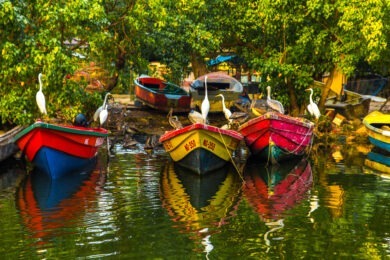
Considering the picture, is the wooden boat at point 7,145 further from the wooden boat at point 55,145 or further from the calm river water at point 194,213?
the wooden boat at point 55,145

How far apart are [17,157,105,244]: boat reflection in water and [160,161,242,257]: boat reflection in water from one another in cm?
189

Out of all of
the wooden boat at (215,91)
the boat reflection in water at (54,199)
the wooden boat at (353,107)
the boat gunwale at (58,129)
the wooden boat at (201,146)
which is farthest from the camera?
the wooden boat at (215,91)

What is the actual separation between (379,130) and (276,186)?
24.4ft

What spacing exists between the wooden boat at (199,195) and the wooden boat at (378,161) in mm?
4780

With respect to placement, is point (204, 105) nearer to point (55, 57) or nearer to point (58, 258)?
point (55, 57)

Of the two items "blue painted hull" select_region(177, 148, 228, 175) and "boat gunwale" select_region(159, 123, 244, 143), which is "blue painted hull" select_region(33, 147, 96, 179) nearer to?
"boat gunwale" select_region(159, 123, 244, 143)

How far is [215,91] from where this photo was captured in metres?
32.2

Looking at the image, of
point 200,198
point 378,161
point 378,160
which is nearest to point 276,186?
point 200,198

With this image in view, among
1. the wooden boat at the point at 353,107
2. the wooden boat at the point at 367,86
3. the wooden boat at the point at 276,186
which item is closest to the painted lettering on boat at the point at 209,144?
the wooden boat at the point at 276,186

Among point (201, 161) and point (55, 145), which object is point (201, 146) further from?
point (55, 145)

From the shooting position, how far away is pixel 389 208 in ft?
46.5

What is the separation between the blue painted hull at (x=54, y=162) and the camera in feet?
56.6

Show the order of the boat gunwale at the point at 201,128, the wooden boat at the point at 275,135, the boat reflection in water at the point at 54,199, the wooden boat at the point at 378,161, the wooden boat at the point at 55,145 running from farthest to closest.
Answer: the wooden boat at the point at 378,161, the wooden boat at the point at 275,135, the boat gunwale at the point at 201,128, the wooden boat at the point at 55,145, the boat reflection in water at the point at 54,199

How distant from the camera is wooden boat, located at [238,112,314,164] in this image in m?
20.1
